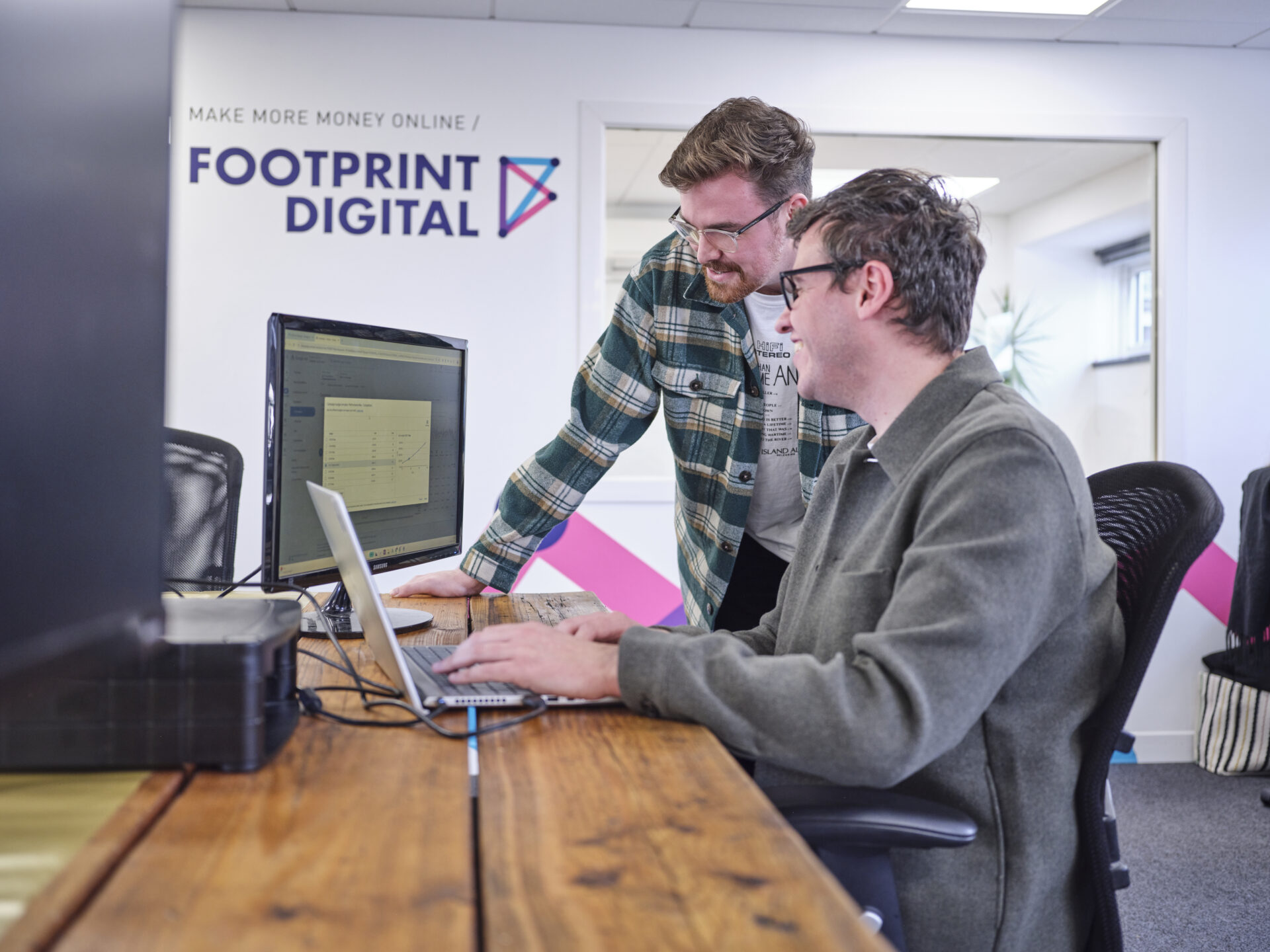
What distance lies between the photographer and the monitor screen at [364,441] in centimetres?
136

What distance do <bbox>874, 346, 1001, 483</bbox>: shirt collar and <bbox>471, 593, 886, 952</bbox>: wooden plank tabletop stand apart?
394mm

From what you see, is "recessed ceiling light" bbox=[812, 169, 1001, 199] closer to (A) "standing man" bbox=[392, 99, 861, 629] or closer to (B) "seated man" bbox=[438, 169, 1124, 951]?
(A) "standing man" bbox=[392, 99, 861, 629]

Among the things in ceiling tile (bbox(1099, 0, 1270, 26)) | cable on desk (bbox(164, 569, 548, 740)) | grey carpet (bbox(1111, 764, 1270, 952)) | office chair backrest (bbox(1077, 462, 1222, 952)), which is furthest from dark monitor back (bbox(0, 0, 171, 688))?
ceiling tile (bbox(1099, 0, 1270, 26))

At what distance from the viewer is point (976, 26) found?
3463 mm

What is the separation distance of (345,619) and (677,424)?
778 mm

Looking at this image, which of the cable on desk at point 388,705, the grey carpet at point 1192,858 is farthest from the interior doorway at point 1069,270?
the cable on desk at point 388,705

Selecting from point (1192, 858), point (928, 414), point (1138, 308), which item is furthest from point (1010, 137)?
point (928, 414)

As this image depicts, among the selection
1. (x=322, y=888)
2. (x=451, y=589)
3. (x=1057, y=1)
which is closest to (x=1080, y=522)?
(x=322, y=888)

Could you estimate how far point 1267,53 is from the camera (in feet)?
12.2

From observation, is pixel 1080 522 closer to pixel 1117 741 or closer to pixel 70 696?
pixel 1117 741

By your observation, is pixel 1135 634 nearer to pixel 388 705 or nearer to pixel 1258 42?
pixel 388 705

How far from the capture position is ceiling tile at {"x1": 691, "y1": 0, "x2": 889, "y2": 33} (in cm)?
333

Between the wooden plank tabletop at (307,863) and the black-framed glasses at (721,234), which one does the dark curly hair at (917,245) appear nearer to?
the black-framed glasses at (721,234)

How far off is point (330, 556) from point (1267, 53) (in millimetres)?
3905
